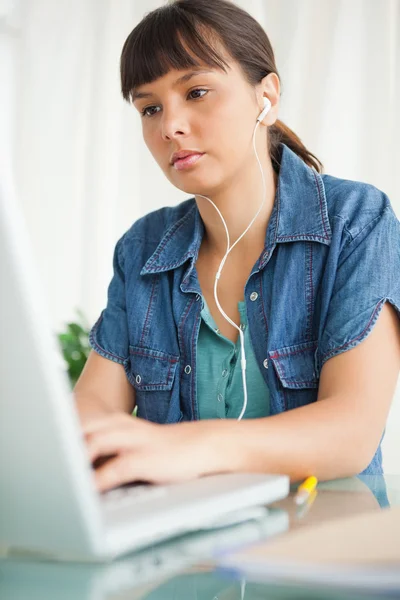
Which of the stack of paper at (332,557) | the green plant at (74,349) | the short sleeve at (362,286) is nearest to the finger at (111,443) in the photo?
the stack of paper at (332,557)

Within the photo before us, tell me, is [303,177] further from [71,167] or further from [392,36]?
[71,167]

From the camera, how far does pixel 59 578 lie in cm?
55

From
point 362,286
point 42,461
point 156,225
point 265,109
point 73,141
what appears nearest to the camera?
point 42,461

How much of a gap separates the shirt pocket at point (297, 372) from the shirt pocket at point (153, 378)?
24cm

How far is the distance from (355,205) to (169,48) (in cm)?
44

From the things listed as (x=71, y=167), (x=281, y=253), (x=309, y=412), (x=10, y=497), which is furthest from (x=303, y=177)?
(x=71, y=167)

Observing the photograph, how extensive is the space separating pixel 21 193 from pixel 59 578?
2.98 meters

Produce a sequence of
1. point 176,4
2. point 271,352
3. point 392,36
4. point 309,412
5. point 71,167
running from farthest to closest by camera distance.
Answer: point 71,167
point 392,36
point 176,4
point 271,352
point 309,412

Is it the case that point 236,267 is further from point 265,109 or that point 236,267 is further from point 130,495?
point 130,495

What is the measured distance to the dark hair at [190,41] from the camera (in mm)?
1392

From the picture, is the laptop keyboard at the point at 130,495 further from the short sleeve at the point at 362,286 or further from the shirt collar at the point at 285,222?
the shirt collar at the point at 285,222

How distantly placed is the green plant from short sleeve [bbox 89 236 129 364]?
1090 mm

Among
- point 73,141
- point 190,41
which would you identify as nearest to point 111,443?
point 190,41

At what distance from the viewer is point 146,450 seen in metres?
0.75
